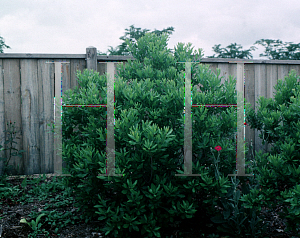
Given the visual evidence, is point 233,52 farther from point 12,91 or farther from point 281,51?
point 12,91

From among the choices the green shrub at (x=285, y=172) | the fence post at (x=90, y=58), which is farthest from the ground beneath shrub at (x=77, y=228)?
the fence post at (x=90, y=58)

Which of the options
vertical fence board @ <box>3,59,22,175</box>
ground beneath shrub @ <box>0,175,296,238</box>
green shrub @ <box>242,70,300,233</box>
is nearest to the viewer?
green shrub @ <box>242,70,300,233</box>

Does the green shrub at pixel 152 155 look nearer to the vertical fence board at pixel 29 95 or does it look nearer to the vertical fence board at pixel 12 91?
the vertical fence board at pixel 29 95

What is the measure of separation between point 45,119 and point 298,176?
11.9 ft

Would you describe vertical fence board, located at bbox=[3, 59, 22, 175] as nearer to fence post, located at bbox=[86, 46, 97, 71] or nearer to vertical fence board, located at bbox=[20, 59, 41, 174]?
vertical fence board, located at bbox=[20, 59, 41, 174]

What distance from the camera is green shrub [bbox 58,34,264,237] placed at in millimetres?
2383

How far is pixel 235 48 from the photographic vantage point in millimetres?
12953

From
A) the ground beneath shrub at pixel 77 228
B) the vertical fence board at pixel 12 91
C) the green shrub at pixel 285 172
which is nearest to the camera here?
the green shrub at pixel 285 172

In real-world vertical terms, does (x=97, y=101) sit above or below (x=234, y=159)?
above

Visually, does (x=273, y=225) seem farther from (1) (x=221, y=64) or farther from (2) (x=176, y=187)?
(1) (x=221, y=64)

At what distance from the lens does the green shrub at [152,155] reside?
2383 mm

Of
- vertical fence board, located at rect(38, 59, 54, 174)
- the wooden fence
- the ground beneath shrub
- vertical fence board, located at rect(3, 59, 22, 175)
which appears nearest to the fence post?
the wooden fence

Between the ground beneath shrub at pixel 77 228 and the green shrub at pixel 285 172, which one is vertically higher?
the green shrub at pixel 285 172

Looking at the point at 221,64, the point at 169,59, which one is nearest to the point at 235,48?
the point at 221,64
